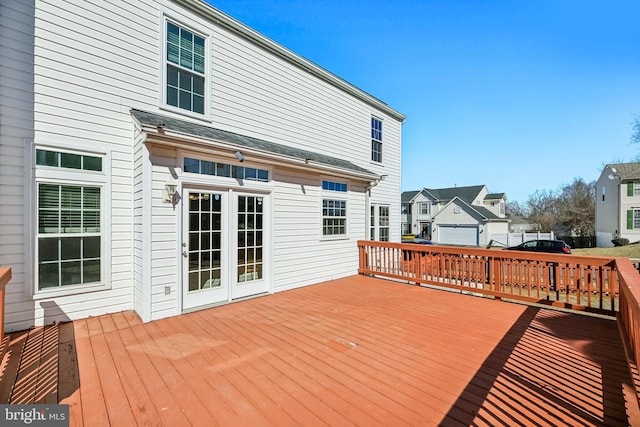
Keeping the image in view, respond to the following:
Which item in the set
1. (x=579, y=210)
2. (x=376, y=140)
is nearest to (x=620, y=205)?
(x=579, y=210)

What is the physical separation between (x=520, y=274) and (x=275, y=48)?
6.96m

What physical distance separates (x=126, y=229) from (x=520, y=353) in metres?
5.57

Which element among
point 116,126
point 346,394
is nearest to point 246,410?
point 346,394

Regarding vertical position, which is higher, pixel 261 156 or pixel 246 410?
pixel 261 156

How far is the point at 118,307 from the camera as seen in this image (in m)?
4.14

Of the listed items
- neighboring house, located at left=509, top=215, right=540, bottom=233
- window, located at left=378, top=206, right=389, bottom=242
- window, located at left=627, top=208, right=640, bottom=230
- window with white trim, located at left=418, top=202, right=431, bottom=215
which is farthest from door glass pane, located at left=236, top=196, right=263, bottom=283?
neighboring house, located at left=509, top=215, right=540, bottom=233

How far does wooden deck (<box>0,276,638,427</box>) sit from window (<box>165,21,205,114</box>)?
147 inches

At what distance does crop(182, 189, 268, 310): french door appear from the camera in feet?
14.1

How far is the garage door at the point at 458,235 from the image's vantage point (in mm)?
24922

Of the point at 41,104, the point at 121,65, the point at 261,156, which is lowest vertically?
the point at 261,156

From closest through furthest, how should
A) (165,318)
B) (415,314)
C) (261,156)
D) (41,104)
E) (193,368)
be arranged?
(193,368), (41,104), (165,318), (415,314), (261,156)

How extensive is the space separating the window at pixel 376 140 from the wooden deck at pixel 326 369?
632 centimetres

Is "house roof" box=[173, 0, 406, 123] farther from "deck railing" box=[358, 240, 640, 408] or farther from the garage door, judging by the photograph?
the garage door

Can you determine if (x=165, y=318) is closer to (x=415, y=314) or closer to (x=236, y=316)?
(x=236, y=316)
